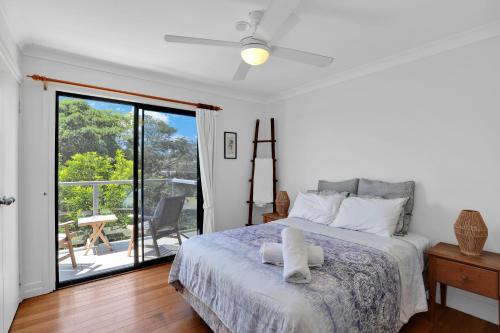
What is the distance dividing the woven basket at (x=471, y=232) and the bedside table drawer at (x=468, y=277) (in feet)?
0.59

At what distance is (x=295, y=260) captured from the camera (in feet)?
5.08

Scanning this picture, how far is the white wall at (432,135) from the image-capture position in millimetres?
2207

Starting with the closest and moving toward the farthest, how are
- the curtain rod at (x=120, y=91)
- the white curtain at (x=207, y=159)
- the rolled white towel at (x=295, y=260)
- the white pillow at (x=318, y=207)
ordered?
the rolled white towel at (x=295, y=260)
the curtain rod at (x=120, y=91)
the white pillow at (x=318, y=207)
the white curtain at (x=207, y=159)

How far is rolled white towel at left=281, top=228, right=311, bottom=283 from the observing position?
1483mm

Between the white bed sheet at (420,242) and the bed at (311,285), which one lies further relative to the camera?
the white bed sheet at (420,242)

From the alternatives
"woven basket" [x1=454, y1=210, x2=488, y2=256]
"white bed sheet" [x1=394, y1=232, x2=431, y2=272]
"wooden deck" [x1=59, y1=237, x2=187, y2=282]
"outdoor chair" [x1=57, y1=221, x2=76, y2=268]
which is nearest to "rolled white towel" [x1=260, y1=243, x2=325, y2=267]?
"white bed sheet" [x1=394, y1=232, x2=431, y2=272]

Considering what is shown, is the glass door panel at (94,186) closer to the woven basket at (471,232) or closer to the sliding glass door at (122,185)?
the sliding glass door at (122,185)

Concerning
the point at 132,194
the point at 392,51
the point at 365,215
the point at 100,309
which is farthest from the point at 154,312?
the point at 392,51

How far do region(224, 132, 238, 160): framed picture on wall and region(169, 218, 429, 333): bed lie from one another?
173 cm

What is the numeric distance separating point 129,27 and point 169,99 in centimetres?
125

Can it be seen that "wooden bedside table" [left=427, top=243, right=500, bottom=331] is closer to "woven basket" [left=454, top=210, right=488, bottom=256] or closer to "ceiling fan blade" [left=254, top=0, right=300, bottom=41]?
"woven basket" [left=454, top=210, right=488, bottom=256]

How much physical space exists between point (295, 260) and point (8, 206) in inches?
92.7

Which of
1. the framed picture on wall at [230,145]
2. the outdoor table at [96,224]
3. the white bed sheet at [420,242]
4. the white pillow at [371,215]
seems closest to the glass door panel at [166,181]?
the framed picture on wall at [230,145]

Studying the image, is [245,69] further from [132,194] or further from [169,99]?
[132,194]
